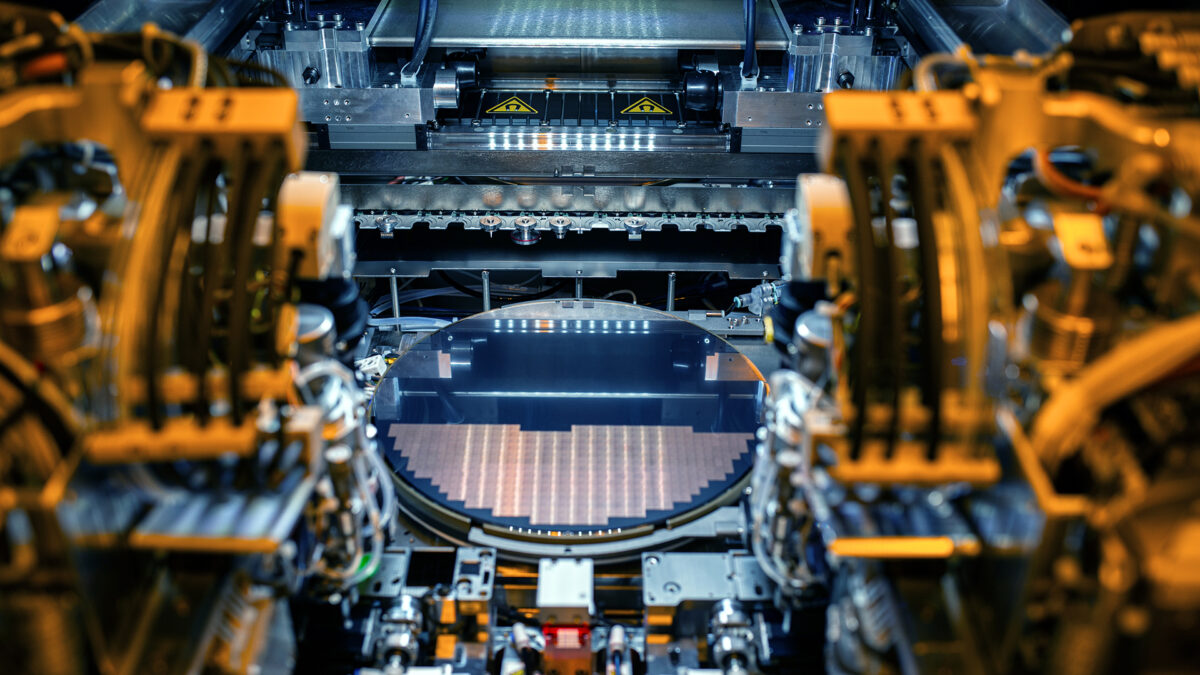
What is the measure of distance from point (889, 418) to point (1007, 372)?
0.34 meters

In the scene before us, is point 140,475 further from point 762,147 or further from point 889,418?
point 762,147

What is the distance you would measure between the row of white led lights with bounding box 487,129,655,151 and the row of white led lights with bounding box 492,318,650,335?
34.0 inches

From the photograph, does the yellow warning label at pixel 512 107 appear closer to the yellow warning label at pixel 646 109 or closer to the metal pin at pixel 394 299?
the yellow warning label at pixel 646 109

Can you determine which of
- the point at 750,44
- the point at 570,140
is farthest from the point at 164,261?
the point at 750,44

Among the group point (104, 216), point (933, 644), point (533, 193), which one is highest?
point (104, 216)

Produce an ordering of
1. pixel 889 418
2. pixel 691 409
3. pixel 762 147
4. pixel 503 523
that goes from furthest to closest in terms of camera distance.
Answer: pixel 762 147 < pixel 691 409 < pixel 503 523 < pixel 889 418

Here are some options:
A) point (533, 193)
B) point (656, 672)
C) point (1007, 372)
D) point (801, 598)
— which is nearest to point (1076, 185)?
point (1007, 372)

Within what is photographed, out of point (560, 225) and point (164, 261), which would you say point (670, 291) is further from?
point (164, 261)

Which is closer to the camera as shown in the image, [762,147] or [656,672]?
[656,672]

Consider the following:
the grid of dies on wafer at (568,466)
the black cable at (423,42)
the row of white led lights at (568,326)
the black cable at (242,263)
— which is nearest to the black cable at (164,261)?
the black cable at (242,263)

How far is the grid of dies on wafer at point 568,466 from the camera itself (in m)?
3.21

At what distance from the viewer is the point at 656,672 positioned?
106 inches

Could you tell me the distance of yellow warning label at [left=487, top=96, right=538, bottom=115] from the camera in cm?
472

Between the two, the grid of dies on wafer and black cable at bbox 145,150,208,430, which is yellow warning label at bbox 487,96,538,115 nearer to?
the grid of dies on wafer
